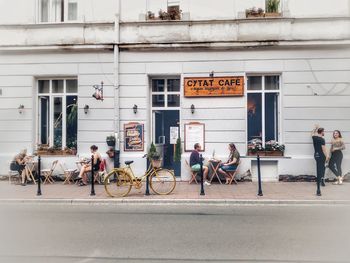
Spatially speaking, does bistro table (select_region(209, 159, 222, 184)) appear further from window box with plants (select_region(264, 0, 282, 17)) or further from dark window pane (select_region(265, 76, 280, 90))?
window box with plants (select_region(264, 0, 282, 17))

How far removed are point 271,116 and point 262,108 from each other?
465mm

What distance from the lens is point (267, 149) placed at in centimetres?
1311

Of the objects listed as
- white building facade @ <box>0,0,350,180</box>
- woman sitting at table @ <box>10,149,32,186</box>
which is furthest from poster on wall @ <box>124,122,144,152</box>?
woman sitting at table @ <box>10,149,32,186</box>

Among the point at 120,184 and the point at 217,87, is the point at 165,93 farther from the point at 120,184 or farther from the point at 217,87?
the point at 120,184

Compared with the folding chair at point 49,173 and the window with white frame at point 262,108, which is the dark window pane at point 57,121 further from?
the window with white frame at point 262,108

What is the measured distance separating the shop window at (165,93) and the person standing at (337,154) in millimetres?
5738

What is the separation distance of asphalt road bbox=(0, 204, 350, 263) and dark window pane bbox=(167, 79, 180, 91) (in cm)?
590

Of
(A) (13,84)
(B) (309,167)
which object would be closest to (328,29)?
(B) (309,167)

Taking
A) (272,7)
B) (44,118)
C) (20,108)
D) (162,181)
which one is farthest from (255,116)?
(20,108)

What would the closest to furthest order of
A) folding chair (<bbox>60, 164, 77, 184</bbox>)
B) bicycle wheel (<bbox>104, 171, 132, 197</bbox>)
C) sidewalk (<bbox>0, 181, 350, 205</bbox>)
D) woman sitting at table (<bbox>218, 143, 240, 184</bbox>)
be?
sidewalk (<bbox>0, 181, 350, 205</bbox>) < bicycle wheel (<bbox>104, 171, 132, 197</bbox>) < woman sitting at table (<bbox>218, 143, 240, 184</bbox>) < folding chair (<bbox>60, 164, 77, 184</bbox>)

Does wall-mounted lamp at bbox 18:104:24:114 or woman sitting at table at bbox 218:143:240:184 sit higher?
wall-mounted lamp at bbox 18:104:24:114

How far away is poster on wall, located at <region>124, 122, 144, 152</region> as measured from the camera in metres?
13.4

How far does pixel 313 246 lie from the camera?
5.63 m

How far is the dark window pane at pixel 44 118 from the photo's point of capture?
1421cm
